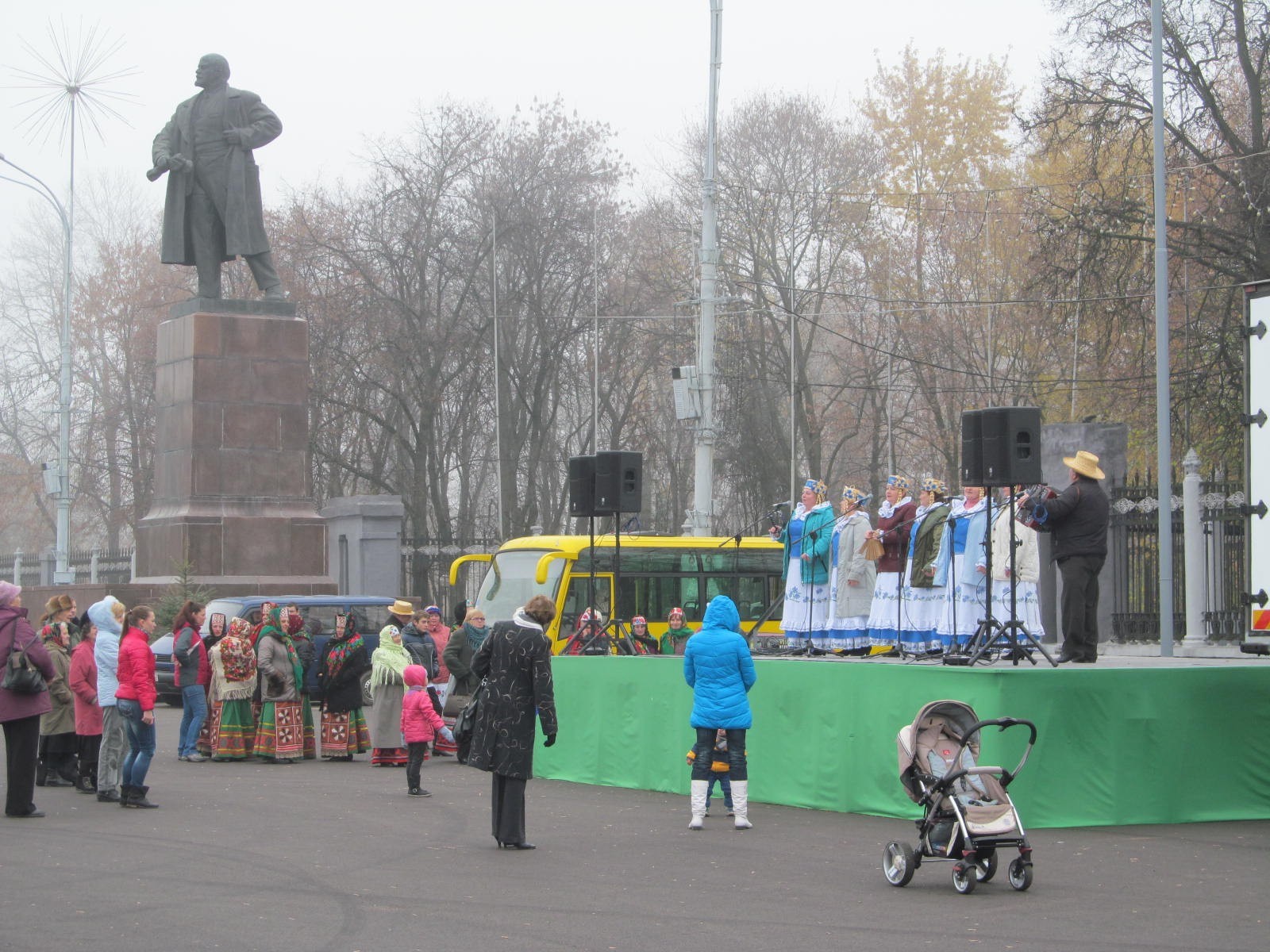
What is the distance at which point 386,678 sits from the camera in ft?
55.7

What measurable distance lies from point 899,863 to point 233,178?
20661mm

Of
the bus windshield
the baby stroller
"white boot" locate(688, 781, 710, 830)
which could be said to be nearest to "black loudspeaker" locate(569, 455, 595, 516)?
"white boot" locate(688, 781, 710, 830)

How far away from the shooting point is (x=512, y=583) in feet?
85.9

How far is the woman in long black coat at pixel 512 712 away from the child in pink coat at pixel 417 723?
336 centimetres

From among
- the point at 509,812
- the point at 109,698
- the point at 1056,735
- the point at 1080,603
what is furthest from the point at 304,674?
the point at 1056,735

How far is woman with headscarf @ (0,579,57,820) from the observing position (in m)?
12.4

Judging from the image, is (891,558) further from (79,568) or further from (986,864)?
(79,568)

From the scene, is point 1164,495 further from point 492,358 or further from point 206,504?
point 492,358

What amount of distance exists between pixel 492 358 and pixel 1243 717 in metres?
35.0

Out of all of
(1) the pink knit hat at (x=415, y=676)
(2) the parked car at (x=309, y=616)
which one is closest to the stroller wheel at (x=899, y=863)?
(1) the pink knit hat at (x=415, y=676)

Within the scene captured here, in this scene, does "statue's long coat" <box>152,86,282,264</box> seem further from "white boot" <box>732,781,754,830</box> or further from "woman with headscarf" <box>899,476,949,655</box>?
"white boot" <box>732,781,754,830</box>

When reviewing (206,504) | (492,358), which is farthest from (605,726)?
(492,358)

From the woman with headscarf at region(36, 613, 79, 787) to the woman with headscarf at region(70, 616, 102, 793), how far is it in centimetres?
23

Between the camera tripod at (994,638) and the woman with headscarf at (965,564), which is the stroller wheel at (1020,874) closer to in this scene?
the camera tripod at (994,638)
